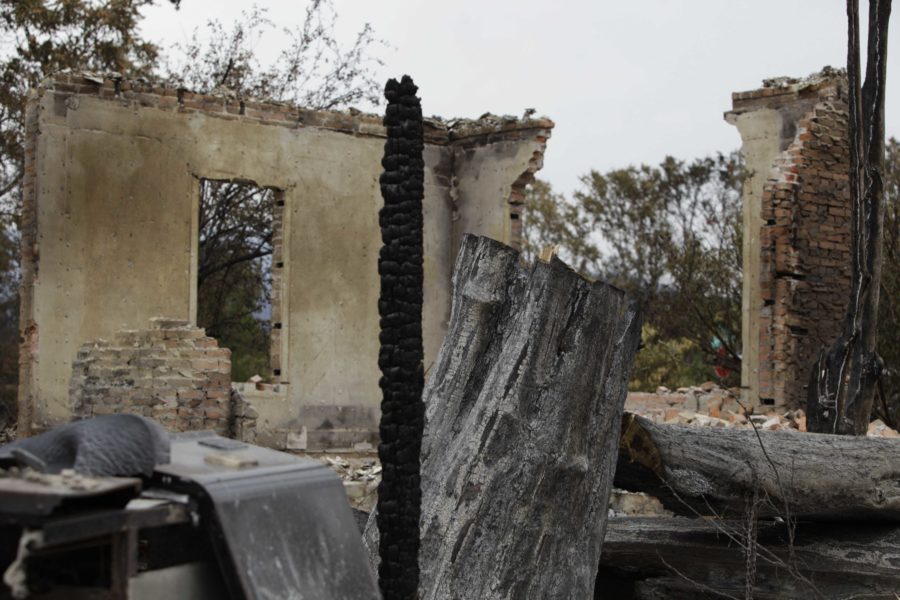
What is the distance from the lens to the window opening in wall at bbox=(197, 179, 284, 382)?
16.7m

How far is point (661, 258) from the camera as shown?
2161 cm

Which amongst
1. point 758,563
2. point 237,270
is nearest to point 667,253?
point 237,270

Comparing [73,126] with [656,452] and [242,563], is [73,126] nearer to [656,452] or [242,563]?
[656,452]

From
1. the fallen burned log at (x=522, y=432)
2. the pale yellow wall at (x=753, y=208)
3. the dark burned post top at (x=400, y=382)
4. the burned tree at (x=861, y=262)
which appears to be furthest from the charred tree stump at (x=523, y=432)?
the pale yellow wall at (x=753, y=208)

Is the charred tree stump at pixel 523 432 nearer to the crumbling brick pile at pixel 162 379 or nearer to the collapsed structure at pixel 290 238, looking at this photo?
the crumbling brick pile at pixel 162 379

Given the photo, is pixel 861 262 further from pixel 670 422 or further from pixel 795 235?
pixel 795 235

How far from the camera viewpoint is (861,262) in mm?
8234

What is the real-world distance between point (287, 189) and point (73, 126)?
228 cm

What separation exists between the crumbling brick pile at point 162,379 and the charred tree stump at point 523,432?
501cm

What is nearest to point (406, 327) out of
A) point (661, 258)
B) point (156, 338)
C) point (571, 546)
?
point (571, 546)

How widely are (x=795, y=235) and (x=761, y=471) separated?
269 inches

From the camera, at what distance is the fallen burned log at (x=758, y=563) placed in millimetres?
5512

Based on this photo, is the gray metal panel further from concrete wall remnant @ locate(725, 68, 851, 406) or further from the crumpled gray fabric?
concrete wall remnant @ locate(725, 68, 851, 406)

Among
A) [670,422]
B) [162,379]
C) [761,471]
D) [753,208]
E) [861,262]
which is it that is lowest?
[670,422]
